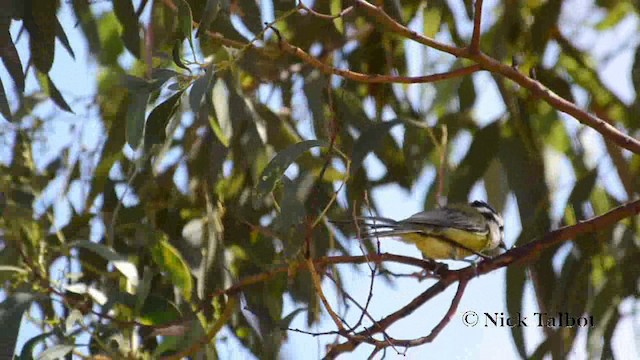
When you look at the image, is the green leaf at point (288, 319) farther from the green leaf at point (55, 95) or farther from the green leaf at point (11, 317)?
the green leaf at point (55, 95)

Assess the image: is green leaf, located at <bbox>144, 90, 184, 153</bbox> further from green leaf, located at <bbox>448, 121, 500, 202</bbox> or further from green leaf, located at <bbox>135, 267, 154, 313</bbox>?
green leaf, located at <bbox>448, 121, 500, 202</bbox>

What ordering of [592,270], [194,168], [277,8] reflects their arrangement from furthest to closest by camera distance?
[194,168] → [592,270] → [277,8]

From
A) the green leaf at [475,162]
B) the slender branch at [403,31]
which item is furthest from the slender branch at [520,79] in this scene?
the green leaf at [475,162]

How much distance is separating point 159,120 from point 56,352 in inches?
15.4

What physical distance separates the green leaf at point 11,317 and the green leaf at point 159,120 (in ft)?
1.01

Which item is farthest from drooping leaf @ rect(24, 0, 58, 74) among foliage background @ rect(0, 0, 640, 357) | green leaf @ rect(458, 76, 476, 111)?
green leaf @ rect(458, 76, 476, 111)

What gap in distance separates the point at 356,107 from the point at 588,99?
531 millimetres

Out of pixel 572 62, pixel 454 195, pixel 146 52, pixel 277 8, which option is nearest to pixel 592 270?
pixel 454 195

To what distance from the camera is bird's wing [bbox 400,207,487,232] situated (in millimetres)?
2197

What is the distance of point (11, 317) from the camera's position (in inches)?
72.0

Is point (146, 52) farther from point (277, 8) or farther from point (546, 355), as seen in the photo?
point (546, 355)

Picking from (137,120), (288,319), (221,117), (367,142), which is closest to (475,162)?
(367,142)

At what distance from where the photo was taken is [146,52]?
256 centimetres

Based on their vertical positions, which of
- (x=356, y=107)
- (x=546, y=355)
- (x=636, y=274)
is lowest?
(x=546, y=355)
